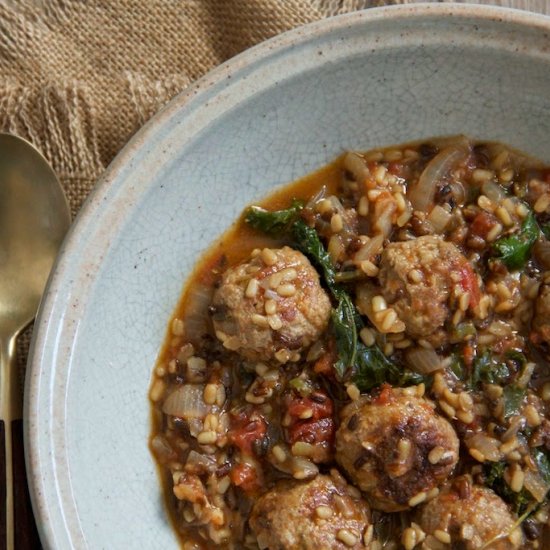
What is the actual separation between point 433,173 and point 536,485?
2003mm

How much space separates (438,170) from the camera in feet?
17.0

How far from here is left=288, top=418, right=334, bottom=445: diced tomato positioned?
190 inches

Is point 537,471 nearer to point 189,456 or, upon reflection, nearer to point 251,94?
point 189,456

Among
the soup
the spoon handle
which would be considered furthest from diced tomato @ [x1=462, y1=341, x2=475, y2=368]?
the spoon handle

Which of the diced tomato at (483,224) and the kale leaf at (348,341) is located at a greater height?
the diced tomato at (483,224)

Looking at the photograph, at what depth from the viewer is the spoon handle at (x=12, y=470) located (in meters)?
5.14

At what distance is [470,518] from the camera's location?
15.1ft

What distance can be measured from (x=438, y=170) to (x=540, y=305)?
1.05 metres

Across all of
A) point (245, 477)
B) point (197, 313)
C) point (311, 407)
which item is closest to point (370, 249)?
point (311, 407)

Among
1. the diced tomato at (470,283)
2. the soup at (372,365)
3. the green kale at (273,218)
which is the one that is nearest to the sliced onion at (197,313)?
the soup at (372,365)

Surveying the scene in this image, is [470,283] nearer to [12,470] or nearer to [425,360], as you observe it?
[425,360]

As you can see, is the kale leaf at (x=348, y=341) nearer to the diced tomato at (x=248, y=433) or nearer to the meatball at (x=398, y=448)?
the meatball at (x=398, y=448)

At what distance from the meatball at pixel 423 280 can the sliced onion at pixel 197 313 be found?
115 cm

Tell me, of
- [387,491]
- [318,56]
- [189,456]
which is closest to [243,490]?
[189,456]
